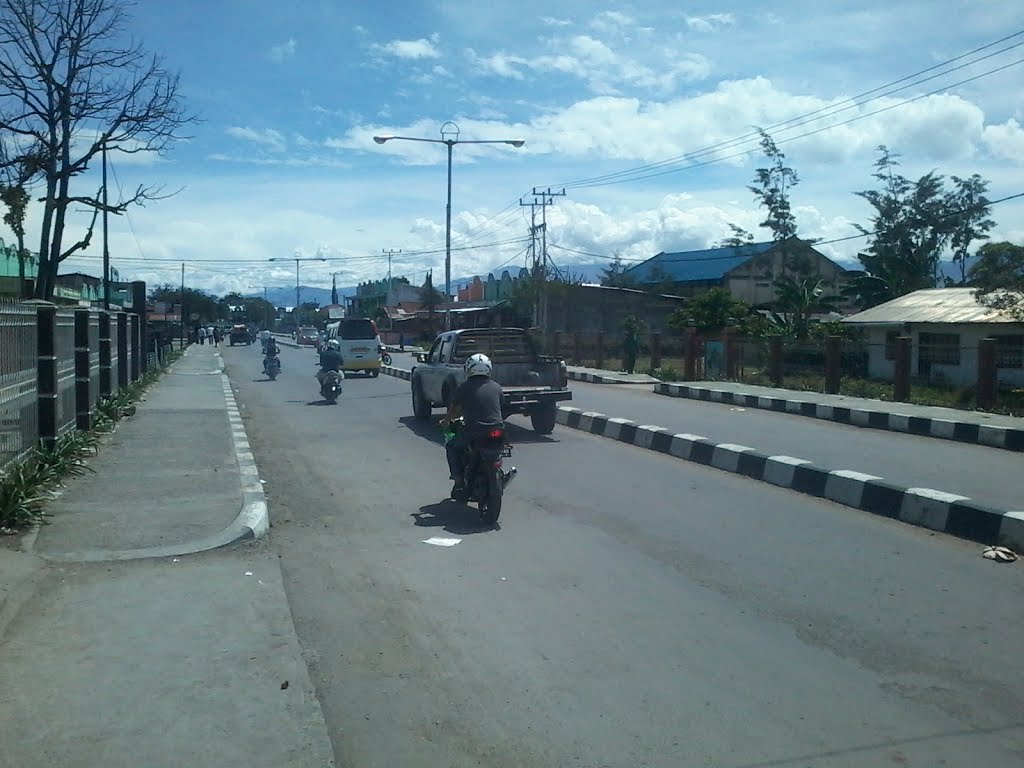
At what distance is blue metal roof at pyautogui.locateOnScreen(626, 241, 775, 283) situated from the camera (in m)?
65.6

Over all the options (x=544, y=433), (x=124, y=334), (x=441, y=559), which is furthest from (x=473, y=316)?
(x=441, y=559)

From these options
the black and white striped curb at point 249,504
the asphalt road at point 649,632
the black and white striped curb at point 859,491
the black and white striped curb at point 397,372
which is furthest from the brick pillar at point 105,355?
the black and white striped curb at point 397,372

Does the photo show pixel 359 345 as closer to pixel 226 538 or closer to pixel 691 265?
pixel 226 538

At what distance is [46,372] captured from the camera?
11180mm

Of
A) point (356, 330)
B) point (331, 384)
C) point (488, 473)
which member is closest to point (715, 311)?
point (356, 330)

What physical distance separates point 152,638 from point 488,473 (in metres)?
3.70

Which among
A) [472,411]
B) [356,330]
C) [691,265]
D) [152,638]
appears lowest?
[152,638]

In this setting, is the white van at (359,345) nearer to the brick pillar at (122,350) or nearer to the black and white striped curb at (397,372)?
the black and white striped curb at (397,372)

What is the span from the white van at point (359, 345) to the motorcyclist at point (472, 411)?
25.2 m

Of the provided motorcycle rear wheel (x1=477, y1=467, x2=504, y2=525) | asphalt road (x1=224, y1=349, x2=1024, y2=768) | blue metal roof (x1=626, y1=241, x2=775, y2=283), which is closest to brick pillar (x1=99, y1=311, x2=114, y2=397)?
asphalt road (x1=224, y1=349, x2=1024, y2=768)

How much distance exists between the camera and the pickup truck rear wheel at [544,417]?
52.3ft

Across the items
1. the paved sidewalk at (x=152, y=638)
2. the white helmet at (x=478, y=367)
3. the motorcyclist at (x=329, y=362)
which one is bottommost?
the paved sidewalk at (x=152, y=638)

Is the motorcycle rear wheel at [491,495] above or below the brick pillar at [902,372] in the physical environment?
below

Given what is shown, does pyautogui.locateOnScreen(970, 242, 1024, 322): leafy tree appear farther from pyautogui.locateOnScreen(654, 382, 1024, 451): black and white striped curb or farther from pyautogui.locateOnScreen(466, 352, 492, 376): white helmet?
pyautogui.locateOnScreen(466, 352, 492, 376): white helmet
